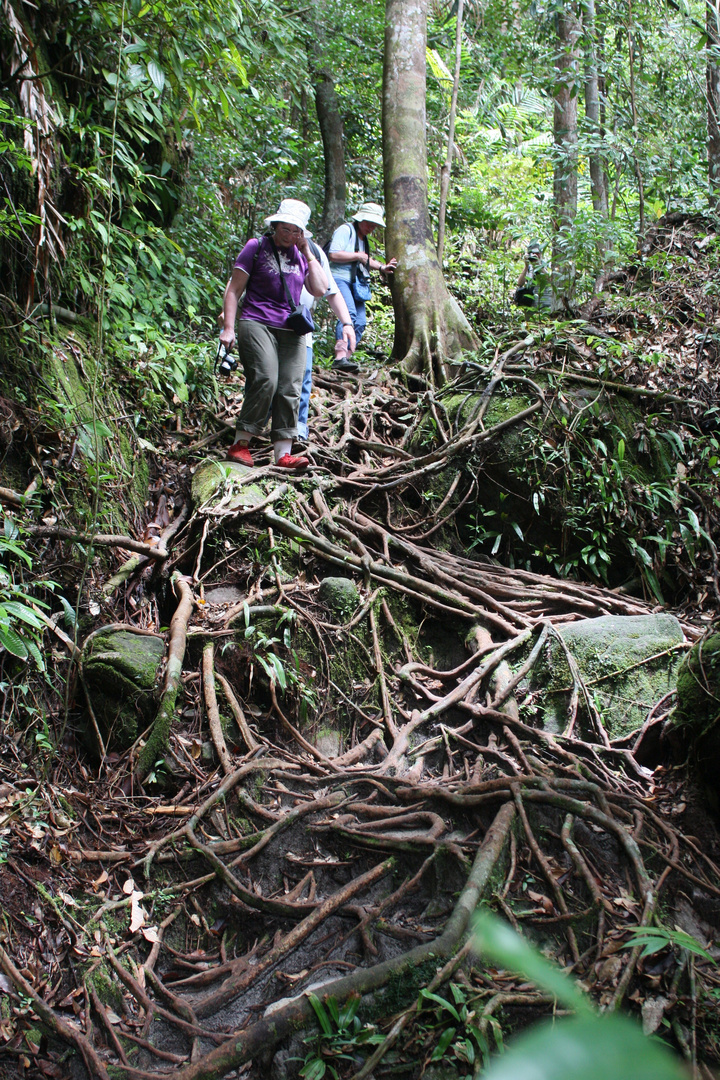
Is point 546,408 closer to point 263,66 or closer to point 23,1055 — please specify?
point 263,66

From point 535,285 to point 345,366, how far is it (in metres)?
2.58

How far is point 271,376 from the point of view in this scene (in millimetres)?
5285

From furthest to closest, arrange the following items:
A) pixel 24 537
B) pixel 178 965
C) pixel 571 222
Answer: pixel 571 222, pixel 24 537, pixel 178 965

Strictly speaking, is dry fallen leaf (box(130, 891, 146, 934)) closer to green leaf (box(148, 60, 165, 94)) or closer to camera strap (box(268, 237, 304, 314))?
camera strap (box(268, 237, 304, 314))

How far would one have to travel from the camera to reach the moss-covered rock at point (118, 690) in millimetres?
3600

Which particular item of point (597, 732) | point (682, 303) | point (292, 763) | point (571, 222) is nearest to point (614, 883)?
point (597, 732)

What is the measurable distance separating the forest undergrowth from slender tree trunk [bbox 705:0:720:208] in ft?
10.6

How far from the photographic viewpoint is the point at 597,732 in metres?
3.74

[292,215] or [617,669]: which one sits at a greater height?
[292,215]

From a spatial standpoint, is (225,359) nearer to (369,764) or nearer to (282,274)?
(282,274)

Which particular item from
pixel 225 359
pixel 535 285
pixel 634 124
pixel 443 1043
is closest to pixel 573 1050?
pixel 443 1043

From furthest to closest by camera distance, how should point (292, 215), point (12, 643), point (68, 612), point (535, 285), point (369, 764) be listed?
point (535, 285)
point (292, 215)
point (369, 764)
point (68, 612)
point (12, 643)

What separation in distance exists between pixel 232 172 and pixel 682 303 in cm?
565

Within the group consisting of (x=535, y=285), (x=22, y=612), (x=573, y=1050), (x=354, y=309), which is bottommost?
(x=22, y=612)
